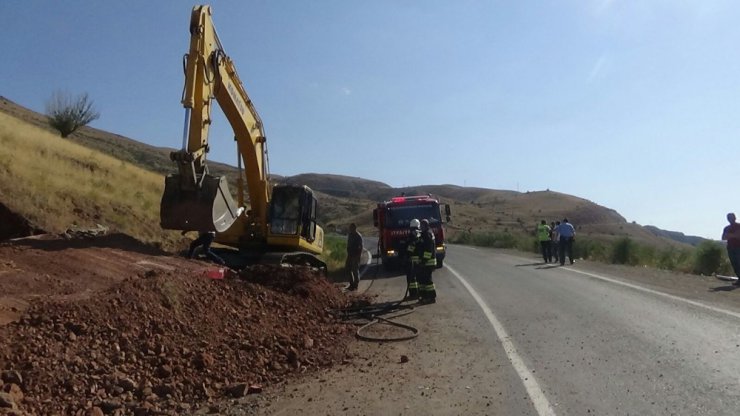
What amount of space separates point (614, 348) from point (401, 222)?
14.8m

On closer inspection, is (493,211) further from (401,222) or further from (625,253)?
(401,222)

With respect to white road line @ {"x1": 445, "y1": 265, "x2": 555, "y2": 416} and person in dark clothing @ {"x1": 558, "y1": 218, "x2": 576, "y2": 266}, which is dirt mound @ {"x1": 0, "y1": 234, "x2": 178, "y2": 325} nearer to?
white road line @ {"x1": 445, "y1": 265, "x2": 555, "y2": 416}

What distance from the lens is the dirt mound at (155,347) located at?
239 inches

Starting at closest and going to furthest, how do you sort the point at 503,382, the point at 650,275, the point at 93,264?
the point at 503,382, the point at 93,264, the point at 650,275

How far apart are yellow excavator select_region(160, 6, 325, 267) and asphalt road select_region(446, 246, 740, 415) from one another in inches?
163

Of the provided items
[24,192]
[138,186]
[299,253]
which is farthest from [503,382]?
[138,186]

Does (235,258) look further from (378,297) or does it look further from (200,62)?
(200,62)

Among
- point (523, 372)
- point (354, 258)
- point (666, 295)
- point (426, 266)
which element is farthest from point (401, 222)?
point (523, 372)

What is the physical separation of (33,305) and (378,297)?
8.88 meters

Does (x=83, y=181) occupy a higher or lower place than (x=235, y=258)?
higher

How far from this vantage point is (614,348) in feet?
29.5

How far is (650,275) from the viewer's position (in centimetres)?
2136

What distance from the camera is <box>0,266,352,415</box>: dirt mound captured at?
6082 millimetres

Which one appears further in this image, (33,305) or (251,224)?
(251,224)
